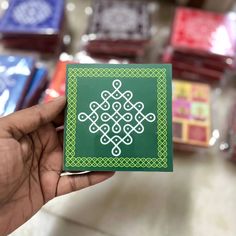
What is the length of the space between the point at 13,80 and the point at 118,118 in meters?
0.42

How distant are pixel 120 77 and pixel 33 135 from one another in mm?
271

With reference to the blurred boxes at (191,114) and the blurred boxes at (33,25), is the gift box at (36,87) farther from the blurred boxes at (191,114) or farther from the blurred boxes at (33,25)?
the blurred boxes at (191,114)

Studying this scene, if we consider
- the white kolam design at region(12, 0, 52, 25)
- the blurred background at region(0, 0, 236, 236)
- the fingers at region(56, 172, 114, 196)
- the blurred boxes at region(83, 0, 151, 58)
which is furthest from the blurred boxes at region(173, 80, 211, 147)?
the white kolam design at region(12, 0, 52, 25)

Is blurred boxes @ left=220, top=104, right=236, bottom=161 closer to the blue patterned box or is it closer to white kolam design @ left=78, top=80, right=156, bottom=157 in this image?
white kolam design @ left=78, top=80, right=156, bottom=157

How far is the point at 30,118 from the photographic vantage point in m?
0.81

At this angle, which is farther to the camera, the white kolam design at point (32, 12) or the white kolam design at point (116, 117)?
the white kolam design at point (32, 12)

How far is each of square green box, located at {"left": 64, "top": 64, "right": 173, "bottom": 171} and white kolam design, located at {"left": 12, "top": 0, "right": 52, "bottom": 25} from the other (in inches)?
19.1

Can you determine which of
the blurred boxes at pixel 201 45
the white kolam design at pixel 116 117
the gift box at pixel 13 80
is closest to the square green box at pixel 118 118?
the white kolam design at pixel 116 117

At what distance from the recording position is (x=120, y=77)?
32.0 inches

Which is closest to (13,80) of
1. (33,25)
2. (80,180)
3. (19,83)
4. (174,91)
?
(19,83)

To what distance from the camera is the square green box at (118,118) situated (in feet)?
2.61

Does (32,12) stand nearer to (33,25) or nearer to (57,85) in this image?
(33,25)

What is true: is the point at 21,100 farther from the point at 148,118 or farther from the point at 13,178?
the point at 148,118

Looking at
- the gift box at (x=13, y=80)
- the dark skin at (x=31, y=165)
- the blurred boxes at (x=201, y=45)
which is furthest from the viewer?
the blurred boxes at (x=201, y=45)
